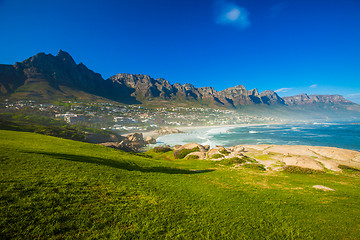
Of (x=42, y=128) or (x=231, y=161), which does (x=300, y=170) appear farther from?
(x=42, y=128)

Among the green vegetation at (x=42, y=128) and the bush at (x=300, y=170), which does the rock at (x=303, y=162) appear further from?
the green vegetation at (x=42, y=128)

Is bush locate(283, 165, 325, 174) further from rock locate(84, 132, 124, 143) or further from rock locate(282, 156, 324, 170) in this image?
rock locate(84, 132, 124, 143)

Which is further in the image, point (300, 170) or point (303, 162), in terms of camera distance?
point (303, 162)

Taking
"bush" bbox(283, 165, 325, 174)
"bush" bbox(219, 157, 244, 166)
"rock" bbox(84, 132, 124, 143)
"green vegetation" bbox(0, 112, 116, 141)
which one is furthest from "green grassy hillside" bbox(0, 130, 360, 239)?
"rock" bbox(84, 132, 124, 143)

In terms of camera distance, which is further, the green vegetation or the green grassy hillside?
the green vegetation

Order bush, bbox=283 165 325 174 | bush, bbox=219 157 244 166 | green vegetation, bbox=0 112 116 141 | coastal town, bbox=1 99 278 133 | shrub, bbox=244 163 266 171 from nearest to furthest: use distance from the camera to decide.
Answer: bush, bbox=283 165 325 174
shrub, bbox=244 163 266 171
bush, bbox=219 157 244 166
green vegetation, bbox=0 112 116 141
coastal town, bbox=1 99 278 133

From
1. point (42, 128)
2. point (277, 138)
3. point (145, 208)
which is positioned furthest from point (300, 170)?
point (277, 138)

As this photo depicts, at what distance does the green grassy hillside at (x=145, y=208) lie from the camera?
17.7 ft

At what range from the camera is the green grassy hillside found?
17.7ft

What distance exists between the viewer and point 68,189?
8016mm

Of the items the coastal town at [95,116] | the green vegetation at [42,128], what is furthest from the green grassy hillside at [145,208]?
the coastal town at [95,116]

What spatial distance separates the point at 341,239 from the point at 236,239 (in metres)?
5.11

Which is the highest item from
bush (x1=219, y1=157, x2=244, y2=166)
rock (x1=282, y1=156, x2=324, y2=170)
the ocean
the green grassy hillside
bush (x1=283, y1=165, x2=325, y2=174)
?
the green grassy hillside

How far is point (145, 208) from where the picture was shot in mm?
7473
